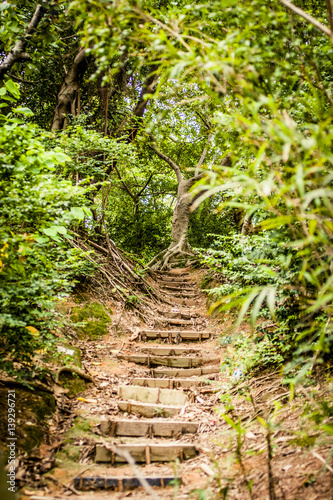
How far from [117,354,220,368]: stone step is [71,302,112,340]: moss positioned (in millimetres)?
583

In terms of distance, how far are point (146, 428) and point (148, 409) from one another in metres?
0.29

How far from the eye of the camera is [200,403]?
2.86 metres

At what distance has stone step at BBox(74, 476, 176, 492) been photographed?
1.80 metres

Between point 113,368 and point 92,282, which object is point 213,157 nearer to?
point 92,282

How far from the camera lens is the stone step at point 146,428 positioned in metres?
2.38

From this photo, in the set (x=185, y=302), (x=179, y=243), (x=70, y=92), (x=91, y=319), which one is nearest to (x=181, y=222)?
(x=179, y=243)

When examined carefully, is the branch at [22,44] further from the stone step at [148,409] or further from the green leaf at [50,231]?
the stone step at [148,409]

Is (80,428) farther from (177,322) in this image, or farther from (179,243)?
(179,243)

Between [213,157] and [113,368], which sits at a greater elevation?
[213,157]

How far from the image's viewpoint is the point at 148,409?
2695 millimetres

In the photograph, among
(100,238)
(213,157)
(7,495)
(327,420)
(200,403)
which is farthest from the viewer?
(213,157)

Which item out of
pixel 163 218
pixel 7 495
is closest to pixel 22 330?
pixel 7 495

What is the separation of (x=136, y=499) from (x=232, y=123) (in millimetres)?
2059

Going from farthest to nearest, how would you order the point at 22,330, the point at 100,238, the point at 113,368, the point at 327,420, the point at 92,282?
1. the point at 100,238
2. the point at 92,282
3. the point at 113,368
4. the point at 22,330
5. the point at 327,420
